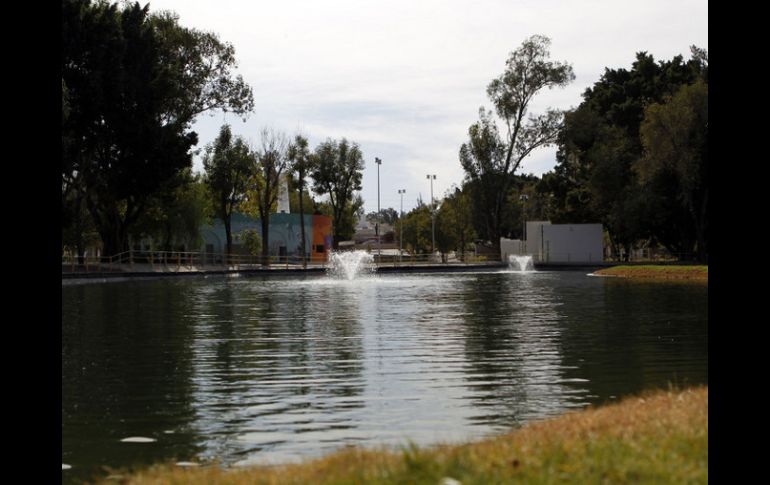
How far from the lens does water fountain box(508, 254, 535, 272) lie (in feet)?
252

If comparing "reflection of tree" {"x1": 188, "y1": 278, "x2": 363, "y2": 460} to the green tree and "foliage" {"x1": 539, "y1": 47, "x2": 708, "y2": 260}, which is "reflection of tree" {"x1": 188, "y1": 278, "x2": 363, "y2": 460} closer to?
"foliage" {"x1": 539, "y1": 47, "x2": 708, "y2": 260}

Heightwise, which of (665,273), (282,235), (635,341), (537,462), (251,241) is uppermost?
(282,235)

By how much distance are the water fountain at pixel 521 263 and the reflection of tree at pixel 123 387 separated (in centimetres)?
5112

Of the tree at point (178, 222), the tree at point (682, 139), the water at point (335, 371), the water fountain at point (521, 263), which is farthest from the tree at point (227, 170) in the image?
the water at point (335, 371)

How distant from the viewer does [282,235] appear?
102m

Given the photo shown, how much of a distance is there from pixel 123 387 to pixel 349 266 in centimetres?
6286

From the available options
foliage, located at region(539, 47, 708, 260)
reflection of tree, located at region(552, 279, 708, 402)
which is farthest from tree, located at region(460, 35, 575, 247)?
reflection of tree, located at region(552, 279, 708, 402)

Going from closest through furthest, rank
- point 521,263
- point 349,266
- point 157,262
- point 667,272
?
1. point 667,272
2. point 157,262
3. point 349,266
4. point 521,263

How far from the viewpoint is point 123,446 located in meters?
9.64

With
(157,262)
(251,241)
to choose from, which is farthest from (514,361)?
(251,241)

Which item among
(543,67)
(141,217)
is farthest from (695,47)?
(141,217)

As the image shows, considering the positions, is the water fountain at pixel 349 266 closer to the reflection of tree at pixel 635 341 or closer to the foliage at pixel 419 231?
the reflection of tree at pixel 635 341

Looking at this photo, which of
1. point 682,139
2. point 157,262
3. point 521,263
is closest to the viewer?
point 682,139

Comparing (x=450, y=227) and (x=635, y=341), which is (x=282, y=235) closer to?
(x=450, y=227)
